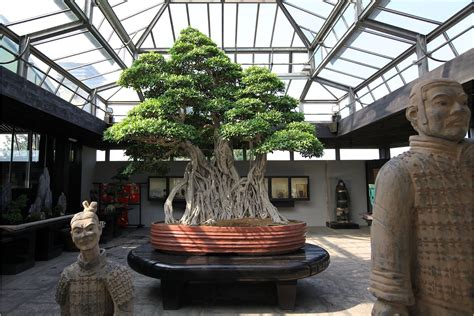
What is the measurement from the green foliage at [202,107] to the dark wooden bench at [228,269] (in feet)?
3.92

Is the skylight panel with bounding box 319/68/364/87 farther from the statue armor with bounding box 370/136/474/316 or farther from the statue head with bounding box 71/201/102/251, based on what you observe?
the statue head with bounding box 71/201/102/251

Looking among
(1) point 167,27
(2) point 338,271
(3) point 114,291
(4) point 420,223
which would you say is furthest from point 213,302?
(1) point 167,27

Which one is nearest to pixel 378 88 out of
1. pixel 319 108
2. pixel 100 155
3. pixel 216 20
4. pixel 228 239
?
pixel 319 108

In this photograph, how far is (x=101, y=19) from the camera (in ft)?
19.5

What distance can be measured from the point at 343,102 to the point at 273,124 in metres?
5.61

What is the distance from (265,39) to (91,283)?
796 centimetres

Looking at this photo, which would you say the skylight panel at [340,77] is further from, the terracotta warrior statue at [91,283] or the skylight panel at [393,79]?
the terracotta warrior statue at [91,283]

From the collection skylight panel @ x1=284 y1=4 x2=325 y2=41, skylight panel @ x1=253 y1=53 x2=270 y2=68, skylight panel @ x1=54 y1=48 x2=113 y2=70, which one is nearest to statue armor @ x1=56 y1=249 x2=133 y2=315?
skylight panel @ x1=54 y1=48 x2=113 y2=70

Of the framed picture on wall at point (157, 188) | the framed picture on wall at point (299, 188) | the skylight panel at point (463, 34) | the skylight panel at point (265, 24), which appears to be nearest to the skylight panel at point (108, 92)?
the framed picture on wall at point (157, 188)

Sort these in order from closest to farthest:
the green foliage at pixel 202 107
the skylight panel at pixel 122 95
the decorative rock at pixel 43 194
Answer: the green foliage at pixel 202 107
the decorative rock at pixel 43 194
the skylight panel at pixel 122 95

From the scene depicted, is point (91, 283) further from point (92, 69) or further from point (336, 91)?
point (336, 91)

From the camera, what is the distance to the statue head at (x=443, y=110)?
3.20ft

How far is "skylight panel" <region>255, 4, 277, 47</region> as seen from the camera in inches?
298

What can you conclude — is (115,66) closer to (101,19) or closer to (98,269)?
(101,19)
